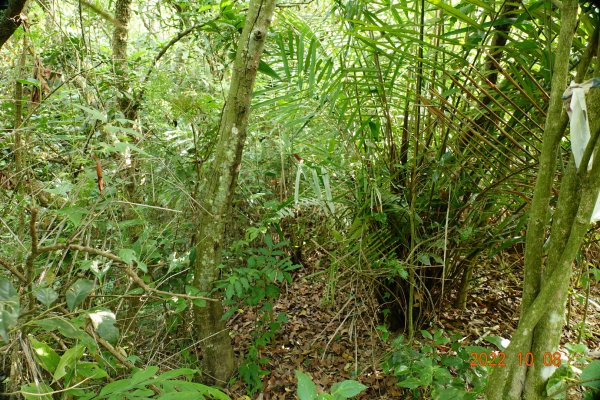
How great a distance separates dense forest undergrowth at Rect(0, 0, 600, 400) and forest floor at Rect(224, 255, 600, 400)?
0.02 m

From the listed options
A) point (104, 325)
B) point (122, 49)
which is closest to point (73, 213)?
point (104, 325)

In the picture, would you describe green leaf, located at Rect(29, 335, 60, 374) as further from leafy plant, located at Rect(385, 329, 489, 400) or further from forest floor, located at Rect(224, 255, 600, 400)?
forest floor, located at Rect(224, 255, 600, 400)

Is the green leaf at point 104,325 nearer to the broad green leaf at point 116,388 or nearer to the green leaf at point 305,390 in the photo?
the broad green leaf at point 116,388

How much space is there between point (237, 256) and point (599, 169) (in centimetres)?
204

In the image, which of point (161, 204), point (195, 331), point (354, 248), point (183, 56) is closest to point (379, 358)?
point (354, 248)

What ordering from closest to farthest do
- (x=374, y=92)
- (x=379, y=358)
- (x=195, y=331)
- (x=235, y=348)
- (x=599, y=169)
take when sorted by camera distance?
(x=599, y=169)
(x=374, y=92)
(x=379, y=358)
(x=195, y=331)
(x=235, y=348)

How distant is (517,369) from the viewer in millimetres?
1117

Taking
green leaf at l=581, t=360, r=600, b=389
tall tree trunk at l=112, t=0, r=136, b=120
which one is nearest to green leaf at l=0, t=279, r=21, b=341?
green leaf at l=581, t=360, r=600, b=389

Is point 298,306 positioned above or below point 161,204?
below

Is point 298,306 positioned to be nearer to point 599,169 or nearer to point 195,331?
point 195,331

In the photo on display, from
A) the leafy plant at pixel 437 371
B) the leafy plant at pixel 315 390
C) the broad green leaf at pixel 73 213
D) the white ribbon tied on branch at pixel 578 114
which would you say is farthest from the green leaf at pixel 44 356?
the white ribbon tied on branch at pixel 578 114

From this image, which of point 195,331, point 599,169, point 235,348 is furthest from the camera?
point 235,348

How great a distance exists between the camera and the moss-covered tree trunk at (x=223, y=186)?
2.04 m

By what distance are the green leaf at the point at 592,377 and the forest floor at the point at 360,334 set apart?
1.27 meters
